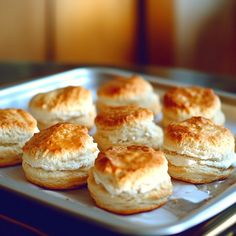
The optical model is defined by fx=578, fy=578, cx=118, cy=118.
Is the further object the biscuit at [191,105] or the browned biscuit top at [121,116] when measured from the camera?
the biscuit at [191,105]

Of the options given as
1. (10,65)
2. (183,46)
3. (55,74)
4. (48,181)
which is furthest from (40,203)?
(183,46)

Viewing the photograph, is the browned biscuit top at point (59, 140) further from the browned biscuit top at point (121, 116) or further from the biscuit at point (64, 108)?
the biscuit at point (64, 108)

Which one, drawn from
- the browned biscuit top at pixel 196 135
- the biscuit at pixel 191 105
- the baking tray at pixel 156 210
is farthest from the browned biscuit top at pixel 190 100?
the browned biscuit top at pixel 196 135

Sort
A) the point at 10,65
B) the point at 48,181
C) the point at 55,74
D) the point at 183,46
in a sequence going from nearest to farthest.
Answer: the point at 48,181 < the point at 55,74 < the point at 10,65 < the point at 183,46

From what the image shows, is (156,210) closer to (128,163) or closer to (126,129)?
(128,163)

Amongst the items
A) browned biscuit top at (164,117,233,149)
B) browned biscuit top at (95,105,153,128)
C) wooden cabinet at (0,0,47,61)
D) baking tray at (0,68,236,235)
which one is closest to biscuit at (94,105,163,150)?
browned biscuit top at (95,105,153,128)

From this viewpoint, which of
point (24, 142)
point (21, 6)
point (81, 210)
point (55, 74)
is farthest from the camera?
point (21, 6)

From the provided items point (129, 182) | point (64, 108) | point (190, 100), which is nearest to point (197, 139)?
point (129, 182)

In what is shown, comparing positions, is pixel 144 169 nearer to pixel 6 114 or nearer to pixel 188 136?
pixel 188 136
